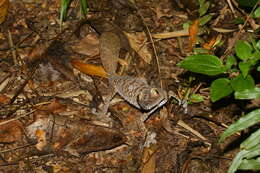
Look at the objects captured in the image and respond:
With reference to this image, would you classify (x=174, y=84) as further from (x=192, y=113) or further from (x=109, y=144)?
(x=109, y=144)

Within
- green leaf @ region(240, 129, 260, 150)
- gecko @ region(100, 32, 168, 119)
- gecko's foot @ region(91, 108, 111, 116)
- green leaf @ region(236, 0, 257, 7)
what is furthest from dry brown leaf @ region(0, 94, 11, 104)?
green leaf @ region(236, 0, 257, 7)

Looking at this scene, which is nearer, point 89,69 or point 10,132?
point 10,132

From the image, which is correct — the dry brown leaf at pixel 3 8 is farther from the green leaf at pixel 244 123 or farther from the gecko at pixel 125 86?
the green leaf at pixel 244 123

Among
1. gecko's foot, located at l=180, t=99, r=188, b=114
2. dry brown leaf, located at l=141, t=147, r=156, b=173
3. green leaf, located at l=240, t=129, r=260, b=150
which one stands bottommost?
dry brown leaf, located at l=141, t=147, r=156, b=173

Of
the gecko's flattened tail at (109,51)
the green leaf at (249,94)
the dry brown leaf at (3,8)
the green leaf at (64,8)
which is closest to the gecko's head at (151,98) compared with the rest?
the gecko's flattened tail at (109,51)

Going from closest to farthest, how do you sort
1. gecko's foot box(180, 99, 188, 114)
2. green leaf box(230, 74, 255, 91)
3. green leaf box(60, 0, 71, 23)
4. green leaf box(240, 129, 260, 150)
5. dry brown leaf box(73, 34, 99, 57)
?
green leaf box(240, 129, 260, 150), green leaf box(230, 74, 255, 91), gecko's foot box(180, 99, 188, 114), green leaf box(60, 0, 71, 23), dry brown leaf box(73, 34, 99, 57)

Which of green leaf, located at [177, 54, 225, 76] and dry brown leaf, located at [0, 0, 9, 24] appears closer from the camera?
green leaf, located at [177, 54, 225, 76]

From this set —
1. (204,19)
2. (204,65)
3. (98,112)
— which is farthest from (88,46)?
(204,65)

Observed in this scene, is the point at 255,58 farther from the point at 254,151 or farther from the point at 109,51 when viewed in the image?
the point at 109,51

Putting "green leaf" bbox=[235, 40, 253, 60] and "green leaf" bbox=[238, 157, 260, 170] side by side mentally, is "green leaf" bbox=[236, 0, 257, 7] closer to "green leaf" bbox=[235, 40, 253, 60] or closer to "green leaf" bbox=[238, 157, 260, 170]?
"green leaf" bbox=[235, 40, 253, 60]
